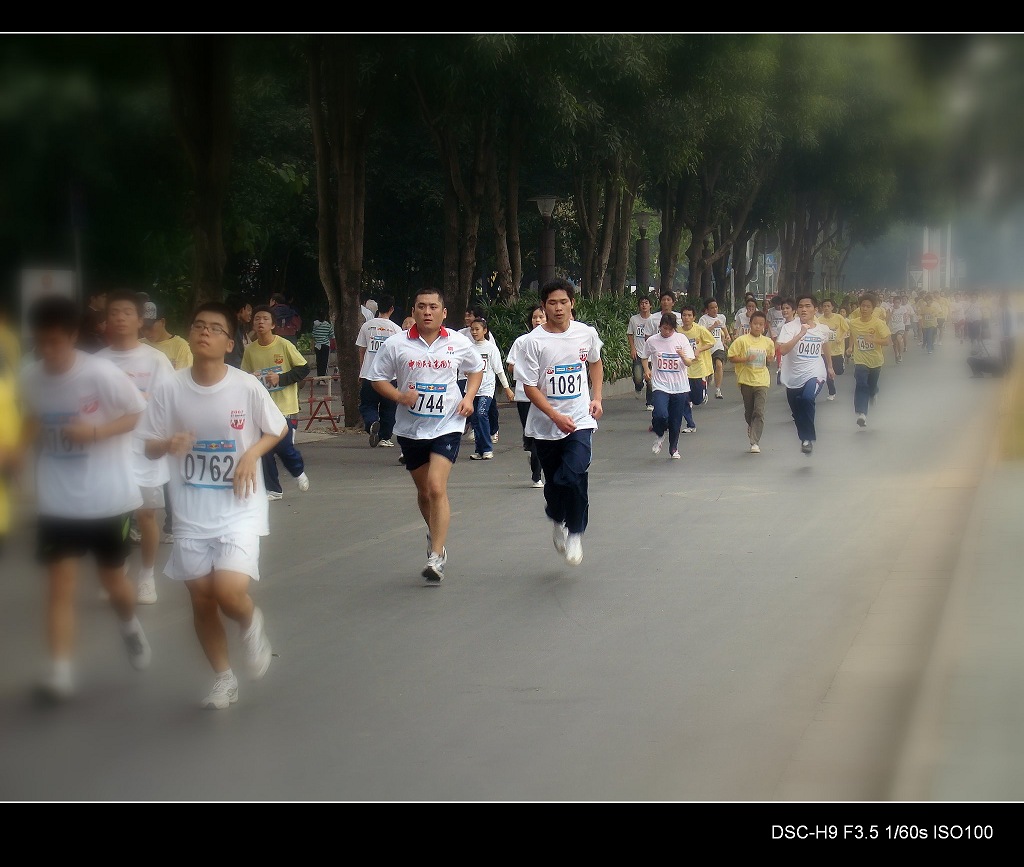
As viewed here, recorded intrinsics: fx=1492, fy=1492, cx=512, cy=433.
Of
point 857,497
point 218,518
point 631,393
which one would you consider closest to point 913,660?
point 218,518

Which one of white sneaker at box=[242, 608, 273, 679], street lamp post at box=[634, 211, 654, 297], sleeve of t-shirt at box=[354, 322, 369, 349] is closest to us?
white sneaker at box=[242, 608, 273, 679]

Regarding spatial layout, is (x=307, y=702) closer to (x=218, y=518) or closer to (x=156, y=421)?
(x=218, y=518)

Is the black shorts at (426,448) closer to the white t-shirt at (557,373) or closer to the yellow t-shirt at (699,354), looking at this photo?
the white t-shirt at (557,373)

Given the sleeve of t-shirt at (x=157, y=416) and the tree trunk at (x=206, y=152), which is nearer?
the sleeve of t-shirt at (x=157, y=416)

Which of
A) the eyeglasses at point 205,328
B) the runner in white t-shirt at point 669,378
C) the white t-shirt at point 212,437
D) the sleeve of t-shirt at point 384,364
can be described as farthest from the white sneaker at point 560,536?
the runner in white t-shirt at point 669,378

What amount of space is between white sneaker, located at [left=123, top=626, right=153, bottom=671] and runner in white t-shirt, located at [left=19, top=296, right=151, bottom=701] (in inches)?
12.0

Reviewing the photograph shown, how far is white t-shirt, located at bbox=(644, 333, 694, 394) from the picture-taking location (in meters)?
15.7

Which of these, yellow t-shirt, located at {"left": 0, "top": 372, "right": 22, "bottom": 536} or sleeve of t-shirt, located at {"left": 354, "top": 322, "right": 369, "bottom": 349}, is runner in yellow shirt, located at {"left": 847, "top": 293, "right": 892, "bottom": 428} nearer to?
A: sleeve of t-shirt, located at {"left": 354, "top": 322, "right": 369, "bottom": 349}

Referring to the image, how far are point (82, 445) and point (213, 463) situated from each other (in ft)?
2.24

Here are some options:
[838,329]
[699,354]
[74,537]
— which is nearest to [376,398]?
[699,354]

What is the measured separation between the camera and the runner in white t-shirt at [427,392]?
8789 mm

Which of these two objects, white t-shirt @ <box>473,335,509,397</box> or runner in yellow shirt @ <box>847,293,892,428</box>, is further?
runner in yellow shirt @ <box>847,293,892,428</box>

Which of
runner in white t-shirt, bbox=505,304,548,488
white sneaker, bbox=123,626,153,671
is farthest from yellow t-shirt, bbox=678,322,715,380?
white sneaker, bbox=123,626,153,671

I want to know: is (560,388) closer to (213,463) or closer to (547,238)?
(213,463)
